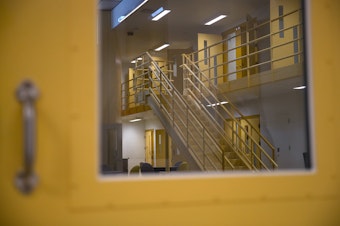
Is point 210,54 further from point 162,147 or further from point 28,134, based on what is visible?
point 28,134

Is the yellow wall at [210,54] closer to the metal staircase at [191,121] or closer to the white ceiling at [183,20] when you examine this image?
the white ceiling at [183,20]

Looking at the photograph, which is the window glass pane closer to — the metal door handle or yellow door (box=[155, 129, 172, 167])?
yellow door (box=[155, 129, 172, 167])

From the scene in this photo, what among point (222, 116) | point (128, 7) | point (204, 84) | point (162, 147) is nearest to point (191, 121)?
point (222, 116)

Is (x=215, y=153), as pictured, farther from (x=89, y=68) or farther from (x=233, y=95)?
(x=89, y=68)

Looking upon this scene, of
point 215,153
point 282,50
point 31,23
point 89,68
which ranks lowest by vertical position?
point 215,153

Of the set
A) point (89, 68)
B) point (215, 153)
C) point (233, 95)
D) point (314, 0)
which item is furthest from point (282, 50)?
point (89, 68)

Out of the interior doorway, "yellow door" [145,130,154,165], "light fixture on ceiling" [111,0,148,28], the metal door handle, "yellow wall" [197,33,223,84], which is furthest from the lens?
"yellow wall" [197,33,223,84]

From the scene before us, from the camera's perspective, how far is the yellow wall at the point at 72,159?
4.06 feet

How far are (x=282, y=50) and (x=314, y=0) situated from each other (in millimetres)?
5650

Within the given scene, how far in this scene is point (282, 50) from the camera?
706 centimetres

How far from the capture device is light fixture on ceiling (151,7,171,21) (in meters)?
7.99

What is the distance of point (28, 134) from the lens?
1.14 m

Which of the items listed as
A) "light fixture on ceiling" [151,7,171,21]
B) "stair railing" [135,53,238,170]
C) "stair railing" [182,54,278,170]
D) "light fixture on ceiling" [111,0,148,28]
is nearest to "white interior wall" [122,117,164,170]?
"stair railing" [135,53,238,170]

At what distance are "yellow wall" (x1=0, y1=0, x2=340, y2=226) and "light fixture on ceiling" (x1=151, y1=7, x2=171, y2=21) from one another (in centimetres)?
679
